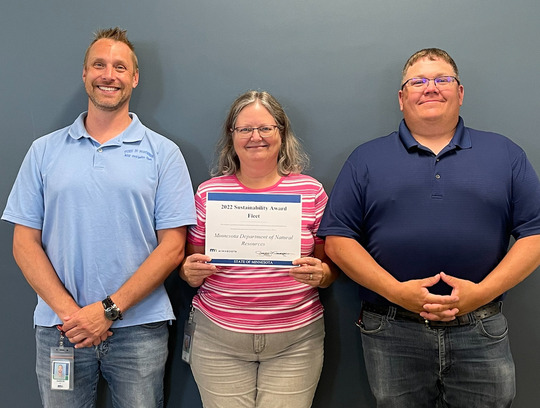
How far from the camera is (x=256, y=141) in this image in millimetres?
1687

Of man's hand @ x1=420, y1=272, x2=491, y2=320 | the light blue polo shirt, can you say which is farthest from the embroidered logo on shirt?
man's hand @ x1=420, y1=272, x2=491, y2=320

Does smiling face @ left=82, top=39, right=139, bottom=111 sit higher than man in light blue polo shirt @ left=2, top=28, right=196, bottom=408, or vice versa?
smiling face @ left=82, top=39, right=139, bottom=111

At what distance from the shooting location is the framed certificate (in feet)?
5.15

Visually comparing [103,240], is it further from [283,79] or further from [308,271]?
[283,79]

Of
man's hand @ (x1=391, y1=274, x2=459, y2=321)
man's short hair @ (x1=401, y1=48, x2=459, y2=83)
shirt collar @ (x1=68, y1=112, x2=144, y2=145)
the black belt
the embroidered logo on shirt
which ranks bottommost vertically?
the black belt

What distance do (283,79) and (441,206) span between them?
0.85m

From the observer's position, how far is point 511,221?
1.62 metres

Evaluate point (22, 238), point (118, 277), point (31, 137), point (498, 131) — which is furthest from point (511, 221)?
point (31, 137)

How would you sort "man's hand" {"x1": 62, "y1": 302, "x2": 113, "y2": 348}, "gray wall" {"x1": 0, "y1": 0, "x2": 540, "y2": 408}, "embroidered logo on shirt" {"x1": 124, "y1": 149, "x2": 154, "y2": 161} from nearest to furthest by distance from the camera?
"man's hand" {"x1": 62, "y1": 302, "x2": 113, "y2": 348}
"embroidered logo on shirt" {"x1": 124, "y1": 149, "x2": 154, "y2": 161}
"gray wall" {"x1": 0, "y1": 0, "x2": 540, "y2": 408}

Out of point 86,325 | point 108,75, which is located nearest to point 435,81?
point 108,75

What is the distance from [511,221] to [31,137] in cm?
196

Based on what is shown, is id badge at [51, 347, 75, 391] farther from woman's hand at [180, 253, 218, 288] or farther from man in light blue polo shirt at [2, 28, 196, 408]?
woman's hand at [180, 253, 218, 288]

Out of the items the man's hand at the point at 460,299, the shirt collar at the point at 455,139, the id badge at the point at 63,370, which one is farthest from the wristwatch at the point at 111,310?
the shirt collar at the point at 455,139

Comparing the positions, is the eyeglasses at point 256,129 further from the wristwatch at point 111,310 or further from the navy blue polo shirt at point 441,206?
the wristwatch at point 111,310
